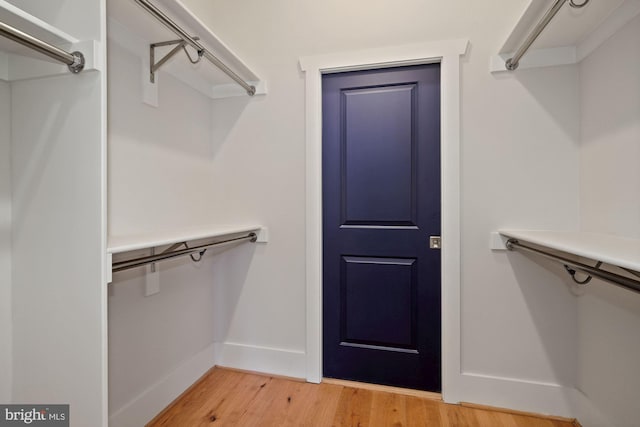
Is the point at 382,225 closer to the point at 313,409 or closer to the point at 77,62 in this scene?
the point at 313,409

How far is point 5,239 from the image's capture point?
1008 mm

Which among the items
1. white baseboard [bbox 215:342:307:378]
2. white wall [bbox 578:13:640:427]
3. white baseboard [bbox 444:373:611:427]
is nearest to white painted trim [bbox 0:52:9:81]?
white baseboard [bbox 215:342:307:378]

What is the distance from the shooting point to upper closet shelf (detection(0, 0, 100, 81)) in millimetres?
852

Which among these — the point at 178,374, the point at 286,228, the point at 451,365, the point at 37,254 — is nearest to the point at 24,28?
→ the point at 37,254

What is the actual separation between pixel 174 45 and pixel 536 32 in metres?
1.63

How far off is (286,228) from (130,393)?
1128 millimetres

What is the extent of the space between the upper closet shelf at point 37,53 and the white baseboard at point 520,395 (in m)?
2.16

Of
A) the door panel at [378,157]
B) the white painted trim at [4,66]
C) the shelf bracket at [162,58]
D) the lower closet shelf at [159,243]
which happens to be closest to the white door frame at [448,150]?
the door panel at [378,157]

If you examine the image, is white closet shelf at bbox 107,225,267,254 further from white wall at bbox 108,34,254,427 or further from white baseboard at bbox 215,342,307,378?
white baseboard at bbox 215,342,307,378

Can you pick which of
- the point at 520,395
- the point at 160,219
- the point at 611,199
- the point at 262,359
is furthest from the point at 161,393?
the point at 611,199

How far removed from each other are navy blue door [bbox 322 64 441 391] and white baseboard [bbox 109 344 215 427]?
0.78 m

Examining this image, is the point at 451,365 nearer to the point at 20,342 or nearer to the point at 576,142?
the point at 576,142

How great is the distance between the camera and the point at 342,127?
1.90 meters

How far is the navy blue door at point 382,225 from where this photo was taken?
179cm
